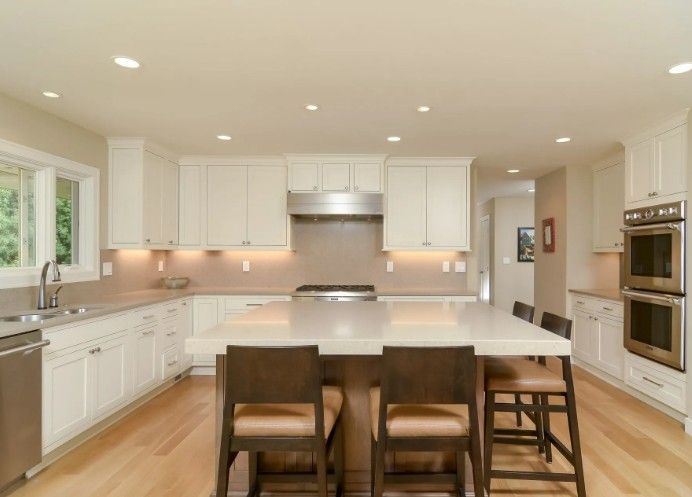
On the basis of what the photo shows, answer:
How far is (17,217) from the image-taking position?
3197mm

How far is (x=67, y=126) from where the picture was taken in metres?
3.55

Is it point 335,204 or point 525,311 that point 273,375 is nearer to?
point 525,311

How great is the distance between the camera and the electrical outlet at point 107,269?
13.0 feet

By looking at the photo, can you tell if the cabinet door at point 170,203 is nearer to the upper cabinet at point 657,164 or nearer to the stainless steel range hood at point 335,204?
the stainless steel range hood at point 335,204

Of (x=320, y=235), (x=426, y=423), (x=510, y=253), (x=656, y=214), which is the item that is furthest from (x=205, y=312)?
(x=510, y=253)

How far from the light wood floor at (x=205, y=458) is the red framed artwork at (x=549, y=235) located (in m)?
2.37

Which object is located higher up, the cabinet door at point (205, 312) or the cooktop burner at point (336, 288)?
the cooktop burner at point (336, 288)

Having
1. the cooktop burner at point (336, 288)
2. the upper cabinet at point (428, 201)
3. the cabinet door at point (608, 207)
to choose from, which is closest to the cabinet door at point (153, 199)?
the cooktop burner at point (336, 288)

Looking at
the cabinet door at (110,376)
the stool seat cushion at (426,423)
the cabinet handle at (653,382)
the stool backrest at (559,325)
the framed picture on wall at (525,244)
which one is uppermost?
the framed picture on wall at (525,244)

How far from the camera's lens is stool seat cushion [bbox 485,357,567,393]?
2151mm

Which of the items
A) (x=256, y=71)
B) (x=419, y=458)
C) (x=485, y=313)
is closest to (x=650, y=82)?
(x=485, y=313)

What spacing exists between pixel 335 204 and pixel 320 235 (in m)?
0.73

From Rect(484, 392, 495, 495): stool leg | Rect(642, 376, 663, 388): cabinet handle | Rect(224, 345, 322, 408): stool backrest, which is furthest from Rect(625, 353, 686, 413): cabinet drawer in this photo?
Rect(224, 345, 322, 408): stool backrest

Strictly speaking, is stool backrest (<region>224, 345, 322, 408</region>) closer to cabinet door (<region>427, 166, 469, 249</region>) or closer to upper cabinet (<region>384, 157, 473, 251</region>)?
upper cabinet (<region>384, 157, 473, 251</region>)
